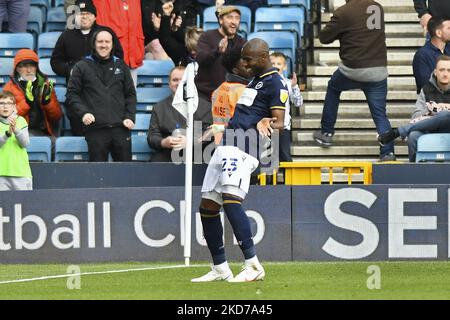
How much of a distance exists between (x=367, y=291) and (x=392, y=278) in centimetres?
132

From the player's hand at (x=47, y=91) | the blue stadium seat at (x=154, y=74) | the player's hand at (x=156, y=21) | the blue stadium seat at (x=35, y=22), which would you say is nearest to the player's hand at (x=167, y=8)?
the player's hand at (x=156, y=21)

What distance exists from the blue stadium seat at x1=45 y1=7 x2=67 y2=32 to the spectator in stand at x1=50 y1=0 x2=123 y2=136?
161cm

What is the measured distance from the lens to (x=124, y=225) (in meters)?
16.2

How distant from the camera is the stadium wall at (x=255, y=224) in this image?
52.5ft

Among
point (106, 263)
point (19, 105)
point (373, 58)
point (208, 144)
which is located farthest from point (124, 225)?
point (373, 58)

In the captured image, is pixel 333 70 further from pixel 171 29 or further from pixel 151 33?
pixel 151 33

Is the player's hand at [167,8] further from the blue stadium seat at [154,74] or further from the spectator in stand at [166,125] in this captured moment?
the spectator in stand at [166,125]

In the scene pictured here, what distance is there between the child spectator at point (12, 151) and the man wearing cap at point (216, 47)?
97.1 inches

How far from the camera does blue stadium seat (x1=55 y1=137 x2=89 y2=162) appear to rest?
18234 mm

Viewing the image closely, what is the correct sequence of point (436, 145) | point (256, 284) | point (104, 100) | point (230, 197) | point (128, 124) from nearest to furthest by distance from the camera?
point (256, 284) → point (230, 197) → point (436, 145) → point (128, 124) → point (104, 100)

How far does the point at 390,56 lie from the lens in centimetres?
1983

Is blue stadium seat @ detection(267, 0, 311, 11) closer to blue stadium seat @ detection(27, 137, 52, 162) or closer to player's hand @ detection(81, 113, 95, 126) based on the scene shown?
player's hand @ detection(81, 113, 95, 126)

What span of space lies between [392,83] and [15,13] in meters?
5.37

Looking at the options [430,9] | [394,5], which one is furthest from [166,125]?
[394,5]
